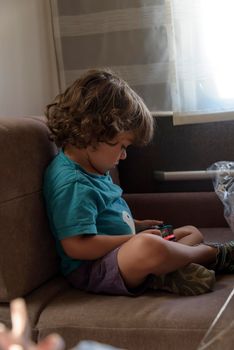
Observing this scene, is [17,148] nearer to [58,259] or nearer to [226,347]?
[58,259]

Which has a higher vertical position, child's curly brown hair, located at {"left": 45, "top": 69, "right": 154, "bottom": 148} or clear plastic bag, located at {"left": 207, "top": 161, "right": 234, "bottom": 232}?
child's curly brown hair, located at {"left": 45, "top": 69, "right": 154, "bottom": 148}

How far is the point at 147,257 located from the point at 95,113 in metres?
0.41

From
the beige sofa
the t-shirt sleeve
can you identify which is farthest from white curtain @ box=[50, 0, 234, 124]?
the t-shirt sleeve

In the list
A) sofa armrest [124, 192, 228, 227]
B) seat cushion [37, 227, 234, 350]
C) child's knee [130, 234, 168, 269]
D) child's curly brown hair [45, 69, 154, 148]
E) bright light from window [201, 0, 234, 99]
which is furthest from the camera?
bright light from window [201, 0, 234, 99]

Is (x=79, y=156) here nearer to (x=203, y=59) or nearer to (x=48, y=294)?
(x=48, y=294)

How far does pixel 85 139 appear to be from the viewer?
1.32 metres

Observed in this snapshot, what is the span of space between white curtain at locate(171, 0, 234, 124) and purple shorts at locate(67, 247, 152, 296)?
968mm

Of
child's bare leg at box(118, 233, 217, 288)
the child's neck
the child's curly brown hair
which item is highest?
the child's curly brown hair

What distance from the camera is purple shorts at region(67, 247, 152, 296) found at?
1.18 m

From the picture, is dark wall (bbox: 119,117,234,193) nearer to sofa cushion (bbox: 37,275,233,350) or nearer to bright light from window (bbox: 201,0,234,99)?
bright light from window (bbox: 201,0,234,99)

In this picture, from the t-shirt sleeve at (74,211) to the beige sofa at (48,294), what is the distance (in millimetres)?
72

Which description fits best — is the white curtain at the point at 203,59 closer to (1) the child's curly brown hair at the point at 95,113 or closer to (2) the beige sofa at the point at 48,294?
(1) the child's curly brown hair at the point at 95,113

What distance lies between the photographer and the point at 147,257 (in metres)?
1.13

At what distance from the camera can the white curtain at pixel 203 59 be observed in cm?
198
